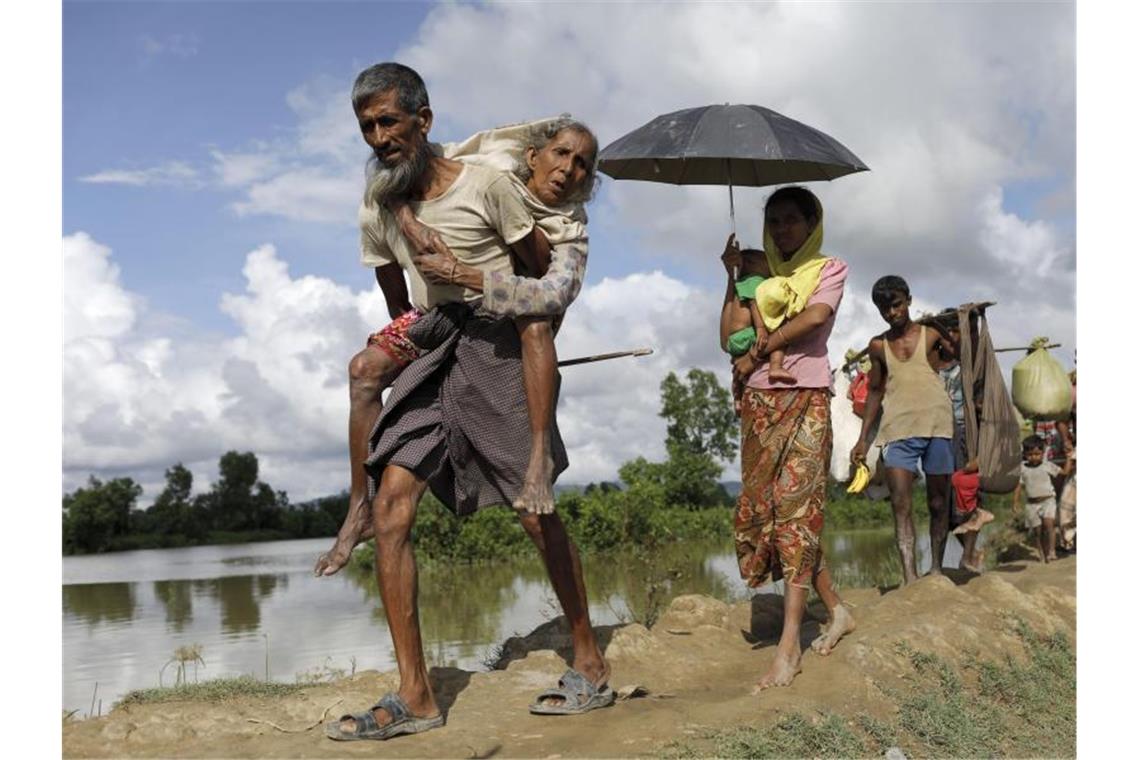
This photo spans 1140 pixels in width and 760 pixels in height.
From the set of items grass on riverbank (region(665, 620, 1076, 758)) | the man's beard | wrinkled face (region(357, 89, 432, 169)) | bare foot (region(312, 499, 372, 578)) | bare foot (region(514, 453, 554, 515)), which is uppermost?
wrinkled face (region(357, 89, 432, 169))

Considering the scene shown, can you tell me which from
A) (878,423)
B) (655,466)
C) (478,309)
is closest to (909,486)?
(878,423)

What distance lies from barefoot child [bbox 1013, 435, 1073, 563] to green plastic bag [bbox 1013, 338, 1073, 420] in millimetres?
782

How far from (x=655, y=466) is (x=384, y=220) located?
1658cm

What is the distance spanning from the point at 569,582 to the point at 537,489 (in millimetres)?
518

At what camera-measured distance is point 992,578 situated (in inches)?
214

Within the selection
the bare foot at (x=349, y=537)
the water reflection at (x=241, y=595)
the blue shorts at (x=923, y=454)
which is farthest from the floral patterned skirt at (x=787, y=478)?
the water reflection at (x=241, y=595)

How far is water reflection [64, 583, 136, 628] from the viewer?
1062 centimetres

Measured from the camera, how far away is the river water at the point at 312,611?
22.6 feet

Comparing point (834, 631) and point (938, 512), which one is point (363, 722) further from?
point (938, 512)

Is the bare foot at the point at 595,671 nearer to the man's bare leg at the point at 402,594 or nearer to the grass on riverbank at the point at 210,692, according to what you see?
the man's bare leg at the point at 402,594

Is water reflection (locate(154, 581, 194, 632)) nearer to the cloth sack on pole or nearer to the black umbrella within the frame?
the black umbrella

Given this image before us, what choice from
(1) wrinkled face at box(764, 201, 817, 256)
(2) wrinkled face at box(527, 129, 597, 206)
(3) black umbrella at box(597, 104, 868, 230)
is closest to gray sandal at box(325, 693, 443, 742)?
(2) wrinkled face at box(527, 129, 597, 206)

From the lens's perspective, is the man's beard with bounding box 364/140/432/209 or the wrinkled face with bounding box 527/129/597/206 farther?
the wrinkled face with bounding box 527/129/597/206

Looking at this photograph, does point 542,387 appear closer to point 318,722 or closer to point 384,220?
point 384,220
